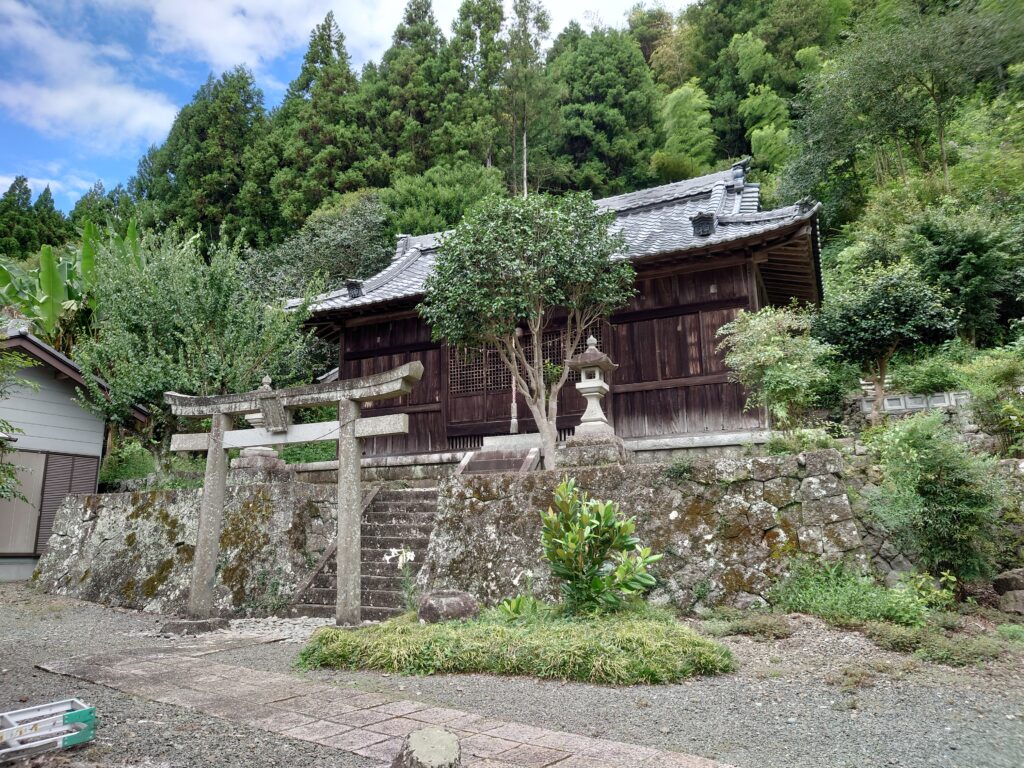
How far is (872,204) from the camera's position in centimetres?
2030

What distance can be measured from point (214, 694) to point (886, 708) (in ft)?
15.5

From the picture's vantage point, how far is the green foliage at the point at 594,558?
6023 mm

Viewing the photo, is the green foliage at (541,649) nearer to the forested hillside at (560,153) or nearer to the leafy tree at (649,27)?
the forested hillside at (560,153)

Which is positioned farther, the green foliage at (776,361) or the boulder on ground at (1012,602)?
the green foliage at (776,361)

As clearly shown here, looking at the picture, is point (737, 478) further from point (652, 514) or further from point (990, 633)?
point (990, 633)

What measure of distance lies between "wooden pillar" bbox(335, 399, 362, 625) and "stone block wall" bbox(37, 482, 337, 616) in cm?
242

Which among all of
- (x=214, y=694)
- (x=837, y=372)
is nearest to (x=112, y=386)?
(x=214, y=694)

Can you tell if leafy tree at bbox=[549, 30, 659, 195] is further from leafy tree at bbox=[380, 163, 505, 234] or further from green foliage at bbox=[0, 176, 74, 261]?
green foliage at bbox=[0, 176, 74, 261]

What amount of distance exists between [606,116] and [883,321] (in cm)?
2393

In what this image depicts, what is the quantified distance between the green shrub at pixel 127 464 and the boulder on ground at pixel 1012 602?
14.8m

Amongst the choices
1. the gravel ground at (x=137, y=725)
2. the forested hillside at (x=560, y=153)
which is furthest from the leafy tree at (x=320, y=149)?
the gravel ground at (x=137, y=725)

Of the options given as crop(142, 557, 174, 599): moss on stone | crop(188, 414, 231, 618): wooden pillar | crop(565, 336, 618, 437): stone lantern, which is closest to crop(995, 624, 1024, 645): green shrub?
crop(565, 336, 618, 437): stone lantern

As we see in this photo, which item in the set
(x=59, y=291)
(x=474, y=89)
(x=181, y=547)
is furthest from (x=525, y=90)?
(x=181, y=547)

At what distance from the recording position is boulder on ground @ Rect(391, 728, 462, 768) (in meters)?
2.63
